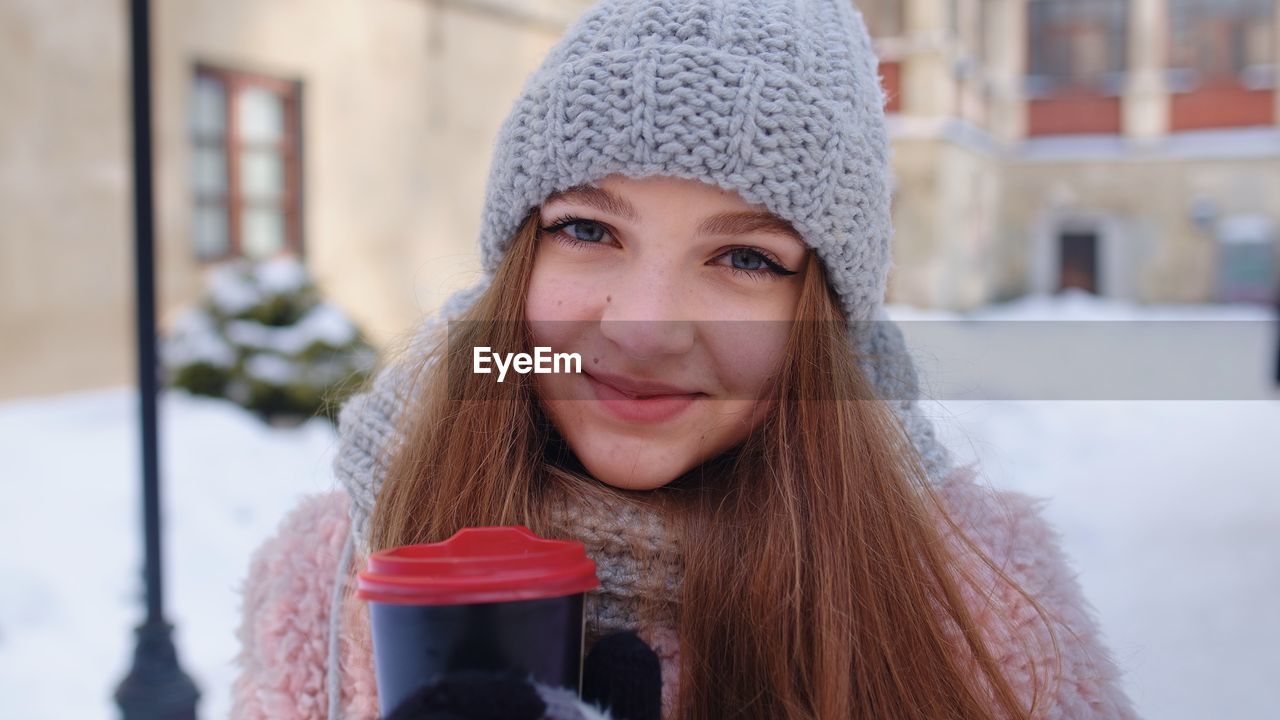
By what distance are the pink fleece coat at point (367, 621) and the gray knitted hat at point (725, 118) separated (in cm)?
20

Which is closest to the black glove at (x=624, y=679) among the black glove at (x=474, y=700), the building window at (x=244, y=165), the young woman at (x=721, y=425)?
the black glove at (x=474, y=700)

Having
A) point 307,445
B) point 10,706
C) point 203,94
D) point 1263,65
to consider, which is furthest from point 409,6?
point 1263,65

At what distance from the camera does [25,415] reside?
5.93 meters

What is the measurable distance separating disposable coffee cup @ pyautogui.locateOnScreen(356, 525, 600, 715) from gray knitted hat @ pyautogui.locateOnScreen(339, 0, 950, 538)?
48cm

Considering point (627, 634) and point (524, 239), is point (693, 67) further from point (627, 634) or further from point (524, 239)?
point (627, 634)

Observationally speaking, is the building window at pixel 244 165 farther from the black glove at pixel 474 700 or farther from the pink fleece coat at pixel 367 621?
the black glove at pixel 474 700

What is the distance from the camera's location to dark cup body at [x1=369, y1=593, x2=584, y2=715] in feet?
2.85

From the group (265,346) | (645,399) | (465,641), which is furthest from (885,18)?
(465,641)

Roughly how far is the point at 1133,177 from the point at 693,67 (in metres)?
17.4

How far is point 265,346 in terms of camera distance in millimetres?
6141

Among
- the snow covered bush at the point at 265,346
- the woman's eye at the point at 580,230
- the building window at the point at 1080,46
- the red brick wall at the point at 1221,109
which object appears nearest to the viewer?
the woman's eye at the point at 580,230

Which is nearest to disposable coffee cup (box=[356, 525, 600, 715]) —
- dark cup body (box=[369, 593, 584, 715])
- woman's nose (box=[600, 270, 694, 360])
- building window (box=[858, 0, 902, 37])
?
dark cup body (box=[369, 593, 584, 715])

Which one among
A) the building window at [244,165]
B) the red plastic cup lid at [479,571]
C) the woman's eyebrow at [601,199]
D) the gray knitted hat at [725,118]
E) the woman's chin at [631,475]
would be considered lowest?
the red plastic cup lid at [479,571]

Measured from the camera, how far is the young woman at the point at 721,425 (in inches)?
48.0
